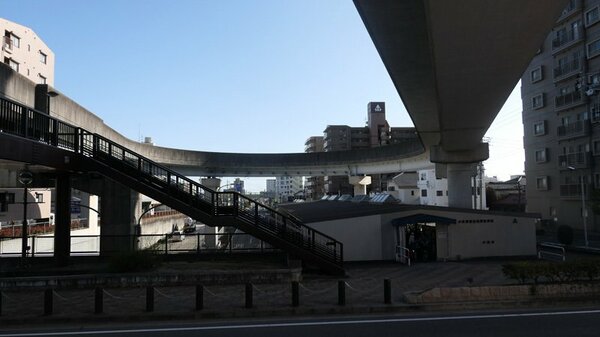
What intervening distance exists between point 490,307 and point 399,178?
76047 millimetres

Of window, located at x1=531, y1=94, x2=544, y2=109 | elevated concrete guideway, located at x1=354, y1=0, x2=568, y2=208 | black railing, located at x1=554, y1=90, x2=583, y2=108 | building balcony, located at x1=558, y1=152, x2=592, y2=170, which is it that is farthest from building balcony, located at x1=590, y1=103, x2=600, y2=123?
elevated concrete guideway, located at x1=354, y1=0, x2=568, y2=208

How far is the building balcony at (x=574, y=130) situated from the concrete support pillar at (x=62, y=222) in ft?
153

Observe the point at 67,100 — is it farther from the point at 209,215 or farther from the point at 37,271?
the point at 209,215

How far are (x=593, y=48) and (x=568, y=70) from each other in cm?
363

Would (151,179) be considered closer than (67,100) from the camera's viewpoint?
Yes

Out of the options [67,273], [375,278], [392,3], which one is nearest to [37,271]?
[67,273]

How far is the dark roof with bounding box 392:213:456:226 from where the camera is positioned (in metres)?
23.7

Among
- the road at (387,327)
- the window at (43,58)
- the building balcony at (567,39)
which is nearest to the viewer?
the road at (387,327)

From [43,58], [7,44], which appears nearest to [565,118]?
[7,44]

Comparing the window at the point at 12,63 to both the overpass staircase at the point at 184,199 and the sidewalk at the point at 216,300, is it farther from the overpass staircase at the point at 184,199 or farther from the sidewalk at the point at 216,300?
the sidewalk at the point at 216,300

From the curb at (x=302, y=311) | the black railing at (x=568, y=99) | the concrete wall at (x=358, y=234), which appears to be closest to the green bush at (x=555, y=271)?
the curb at (x=302, y=311)

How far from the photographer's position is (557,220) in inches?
1924

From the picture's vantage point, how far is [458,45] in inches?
513

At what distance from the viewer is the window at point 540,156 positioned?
168 ft
